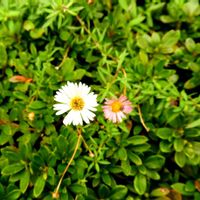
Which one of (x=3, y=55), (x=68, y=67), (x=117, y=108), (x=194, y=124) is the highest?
(x=3, y=55)

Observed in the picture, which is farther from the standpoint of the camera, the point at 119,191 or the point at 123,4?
the point at 123,4

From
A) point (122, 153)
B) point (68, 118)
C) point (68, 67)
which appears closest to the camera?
point (68, 118)

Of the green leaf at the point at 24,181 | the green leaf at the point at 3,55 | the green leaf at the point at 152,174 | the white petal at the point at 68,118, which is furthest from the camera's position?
the green leaf at the point at 3,55

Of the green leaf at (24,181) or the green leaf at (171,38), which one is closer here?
the green leaf at (24,181)

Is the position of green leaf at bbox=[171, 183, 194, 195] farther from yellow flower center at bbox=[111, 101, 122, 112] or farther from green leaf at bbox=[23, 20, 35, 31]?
green leaf at bbox=[23, 20, 35, 31]

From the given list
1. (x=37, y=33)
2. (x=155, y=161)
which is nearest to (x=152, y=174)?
(x=155, y=161)

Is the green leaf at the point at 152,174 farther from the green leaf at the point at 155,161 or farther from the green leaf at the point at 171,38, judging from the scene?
the green leaf at the point at 171,38

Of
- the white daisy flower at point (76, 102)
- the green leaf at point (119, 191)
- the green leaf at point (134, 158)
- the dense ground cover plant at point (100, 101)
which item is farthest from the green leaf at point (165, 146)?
the white daisy flower at point (76, 102)

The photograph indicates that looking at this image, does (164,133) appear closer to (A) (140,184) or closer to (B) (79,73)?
(A) (140,184)

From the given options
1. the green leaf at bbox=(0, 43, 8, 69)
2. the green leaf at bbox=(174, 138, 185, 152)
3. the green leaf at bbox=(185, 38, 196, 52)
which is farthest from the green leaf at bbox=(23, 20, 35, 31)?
the green leaf at bbox=(174, 138, 185, 152)
